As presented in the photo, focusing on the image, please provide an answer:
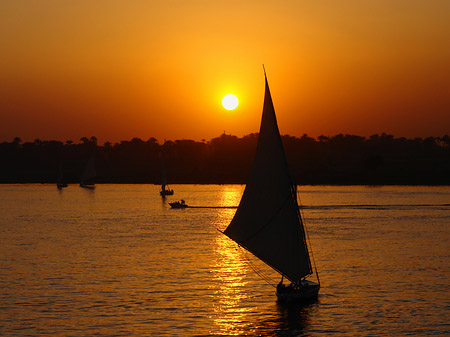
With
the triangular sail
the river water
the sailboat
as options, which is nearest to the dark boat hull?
the sailboat

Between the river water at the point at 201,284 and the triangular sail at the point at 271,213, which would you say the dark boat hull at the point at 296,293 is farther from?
the triangular sail at the point at 271,213

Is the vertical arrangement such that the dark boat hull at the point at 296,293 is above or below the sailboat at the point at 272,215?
below

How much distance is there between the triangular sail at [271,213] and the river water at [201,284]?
3749mm

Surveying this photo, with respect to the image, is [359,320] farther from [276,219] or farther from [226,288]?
[226,288]

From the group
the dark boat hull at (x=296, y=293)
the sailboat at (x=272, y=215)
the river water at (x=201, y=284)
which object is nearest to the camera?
the river water at (x=201, y=284)

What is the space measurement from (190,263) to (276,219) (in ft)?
85.4

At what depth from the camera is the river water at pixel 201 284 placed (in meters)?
43.0

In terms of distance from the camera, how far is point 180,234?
3986 inches

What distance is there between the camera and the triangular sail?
145 feet

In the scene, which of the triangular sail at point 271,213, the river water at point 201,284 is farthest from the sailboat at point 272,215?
the river water at point 201,284

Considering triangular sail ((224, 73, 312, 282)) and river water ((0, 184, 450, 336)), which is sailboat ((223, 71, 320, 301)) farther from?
river water ((0, 184, 450, 336))

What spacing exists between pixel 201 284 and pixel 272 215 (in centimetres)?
1460

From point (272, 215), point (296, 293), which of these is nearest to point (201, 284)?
point (296, 293)

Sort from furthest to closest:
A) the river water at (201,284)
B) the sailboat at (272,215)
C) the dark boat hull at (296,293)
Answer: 1. the dark boat hull at (296,293)
2. the sailboat at (272,215)
3. the river water at (201,284)
